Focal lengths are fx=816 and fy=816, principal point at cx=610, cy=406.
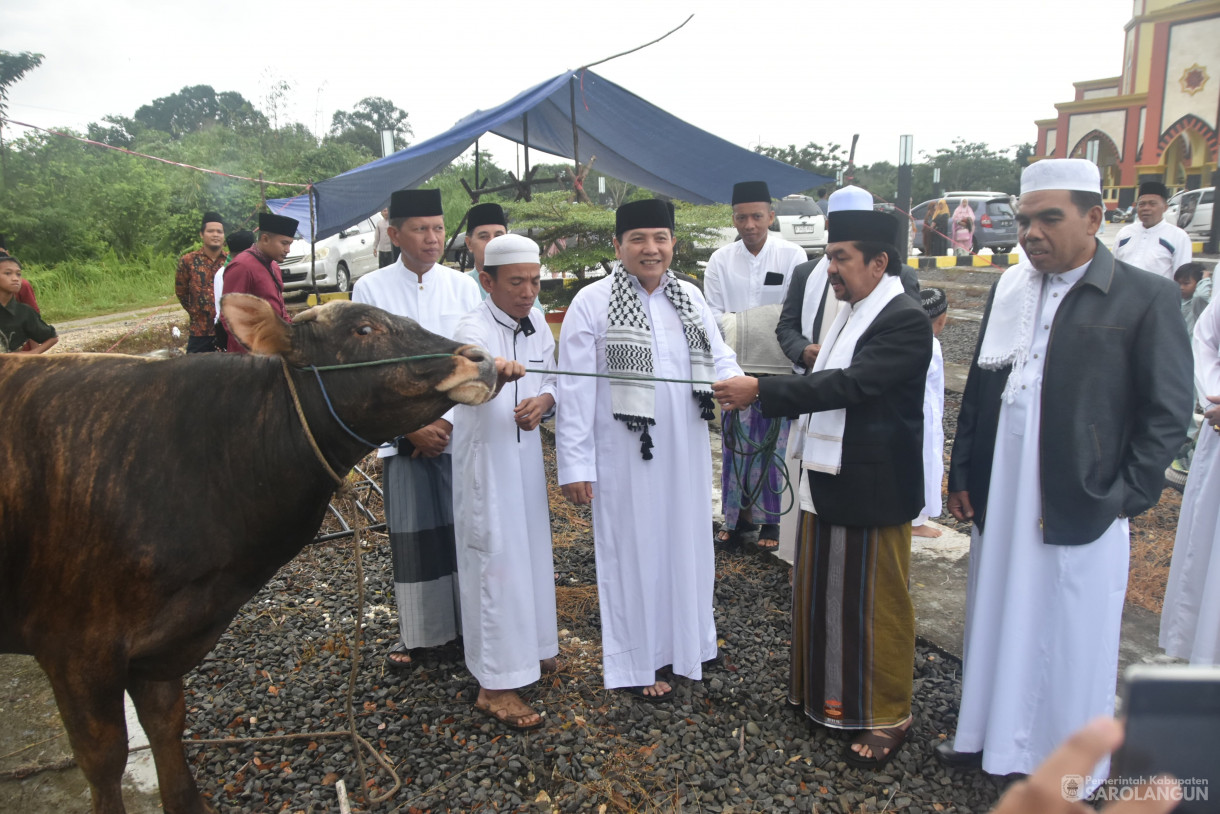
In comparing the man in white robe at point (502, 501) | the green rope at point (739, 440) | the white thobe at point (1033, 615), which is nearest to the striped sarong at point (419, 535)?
the man in white robe at point (502, 501)

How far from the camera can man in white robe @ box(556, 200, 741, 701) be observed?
3752 mm

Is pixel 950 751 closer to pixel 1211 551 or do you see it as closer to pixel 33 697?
pixel 1211 551

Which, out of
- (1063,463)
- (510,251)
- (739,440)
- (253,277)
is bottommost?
(739,440)

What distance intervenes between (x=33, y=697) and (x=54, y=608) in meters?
2.04

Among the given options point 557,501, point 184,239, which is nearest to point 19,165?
point 184,239

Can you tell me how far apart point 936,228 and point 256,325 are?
2437cm

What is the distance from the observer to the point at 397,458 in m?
4.01

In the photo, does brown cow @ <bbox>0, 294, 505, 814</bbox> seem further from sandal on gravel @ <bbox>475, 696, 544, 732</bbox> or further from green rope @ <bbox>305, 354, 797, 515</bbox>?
sandal on gravel @ <bbox>475, 696, 544, 732</bbox>

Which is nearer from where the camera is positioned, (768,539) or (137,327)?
(768,539)

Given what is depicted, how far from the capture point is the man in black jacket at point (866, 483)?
10.3 feet

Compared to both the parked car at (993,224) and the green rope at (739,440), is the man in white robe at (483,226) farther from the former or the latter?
the parked car at (993,224)

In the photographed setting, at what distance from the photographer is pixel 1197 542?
12.6ft

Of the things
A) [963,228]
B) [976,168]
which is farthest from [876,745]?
[976,168]

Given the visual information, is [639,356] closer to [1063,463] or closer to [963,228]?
[1063,463]
